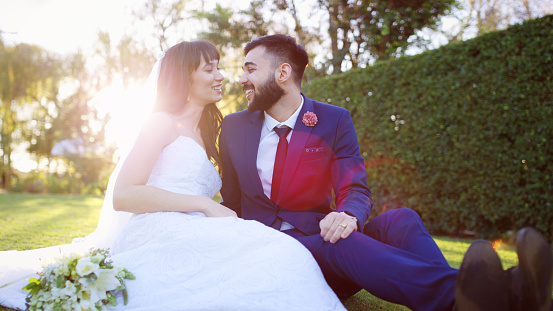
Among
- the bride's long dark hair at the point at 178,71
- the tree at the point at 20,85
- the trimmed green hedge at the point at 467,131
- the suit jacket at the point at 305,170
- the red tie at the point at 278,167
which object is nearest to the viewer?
the suit jacket at the point at 305,170

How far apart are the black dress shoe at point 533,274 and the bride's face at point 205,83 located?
2.36 m

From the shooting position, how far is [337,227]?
2227 millimetres

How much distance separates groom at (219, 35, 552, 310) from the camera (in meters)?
1.60

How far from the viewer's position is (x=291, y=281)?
1.96 meters

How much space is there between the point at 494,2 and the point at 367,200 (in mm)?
16554

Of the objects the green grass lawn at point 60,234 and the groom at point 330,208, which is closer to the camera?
the groom at point 330,208

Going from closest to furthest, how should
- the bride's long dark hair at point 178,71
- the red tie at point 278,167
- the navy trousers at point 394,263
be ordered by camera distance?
the navy trousers at point 394,263, the red tie at point 278,167, the bride's long dark hair at point 178,71

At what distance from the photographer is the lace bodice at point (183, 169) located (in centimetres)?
281

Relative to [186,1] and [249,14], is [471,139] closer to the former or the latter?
[249,14]

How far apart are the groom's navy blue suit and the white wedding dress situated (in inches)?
9.4

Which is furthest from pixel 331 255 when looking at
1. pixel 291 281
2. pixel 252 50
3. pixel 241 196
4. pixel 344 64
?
pixel 344 64

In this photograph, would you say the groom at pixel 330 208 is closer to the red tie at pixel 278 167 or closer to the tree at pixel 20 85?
the red tie at pixel 278 167

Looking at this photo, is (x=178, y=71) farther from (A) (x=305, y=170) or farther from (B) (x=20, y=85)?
(B) (x=20, y=85)

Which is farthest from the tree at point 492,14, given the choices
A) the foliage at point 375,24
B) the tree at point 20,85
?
the tree at point 20,85
